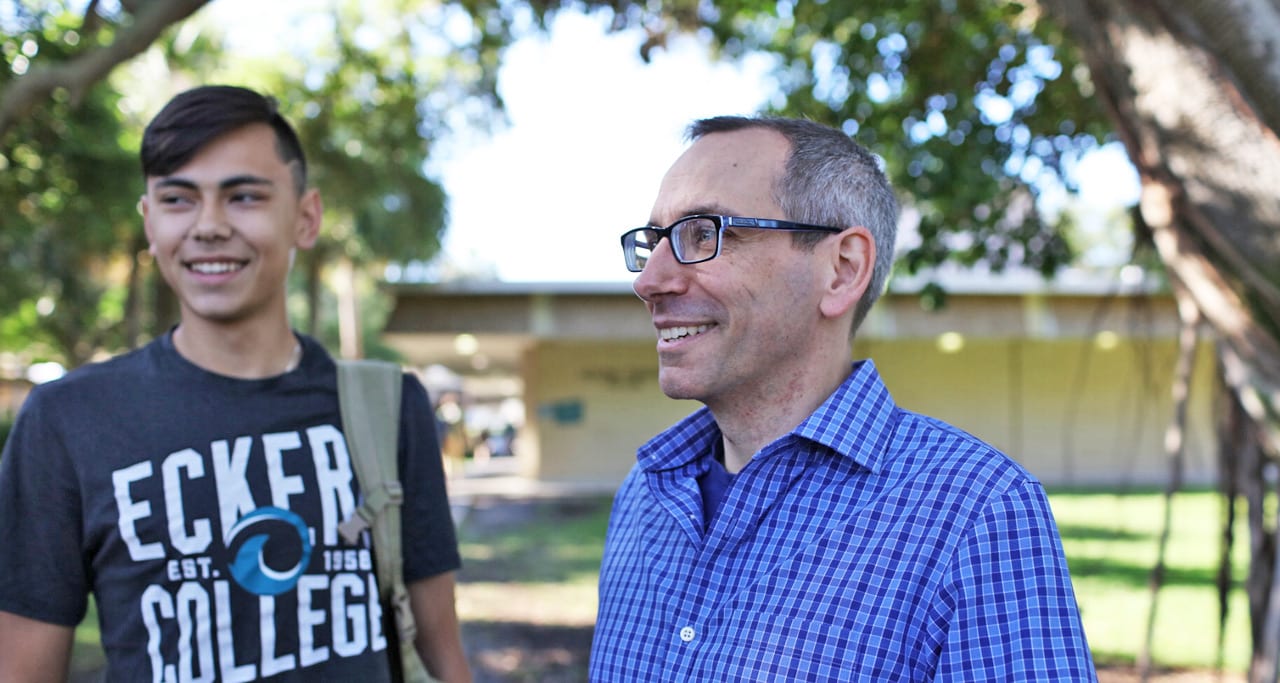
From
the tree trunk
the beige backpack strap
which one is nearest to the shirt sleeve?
the beige backpack strap

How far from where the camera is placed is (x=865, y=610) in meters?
1.57

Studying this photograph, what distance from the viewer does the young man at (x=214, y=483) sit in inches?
84.2

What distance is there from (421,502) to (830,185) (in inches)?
47.7

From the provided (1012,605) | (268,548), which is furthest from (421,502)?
(1012,605)

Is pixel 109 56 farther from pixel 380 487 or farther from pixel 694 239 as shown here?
pixel 694 239

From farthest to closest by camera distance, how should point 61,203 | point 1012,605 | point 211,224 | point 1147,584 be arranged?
point 1147,584, point 61,203, point 211,224, point 1012,605

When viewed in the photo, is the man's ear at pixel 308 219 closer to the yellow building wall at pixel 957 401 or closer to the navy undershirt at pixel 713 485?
the navy undershirt at pixel 713 485

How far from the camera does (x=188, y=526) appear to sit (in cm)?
219

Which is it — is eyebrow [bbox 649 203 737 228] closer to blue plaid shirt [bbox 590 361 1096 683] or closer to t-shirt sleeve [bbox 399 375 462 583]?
blue plaid shirt [bbox 590 361 1096 683]

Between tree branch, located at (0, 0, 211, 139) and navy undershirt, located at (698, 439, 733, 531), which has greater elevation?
tree branch, located at (0, 0, 211, 139)

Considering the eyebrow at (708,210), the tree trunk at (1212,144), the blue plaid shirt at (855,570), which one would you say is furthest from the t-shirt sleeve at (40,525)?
the tree trunk at (1212,144)

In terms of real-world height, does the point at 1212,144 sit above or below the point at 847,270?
above

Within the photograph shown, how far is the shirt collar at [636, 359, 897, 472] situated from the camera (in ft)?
5.72

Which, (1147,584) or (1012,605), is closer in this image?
(1012,605)
